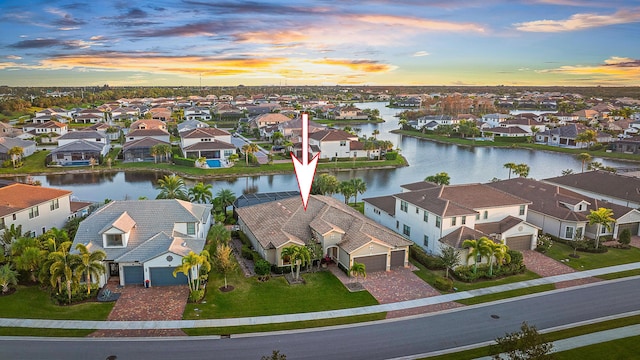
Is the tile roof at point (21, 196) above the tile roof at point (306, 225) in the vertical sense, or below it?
above

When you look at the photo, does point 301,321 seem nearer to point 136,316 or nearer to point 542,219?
point 136,316

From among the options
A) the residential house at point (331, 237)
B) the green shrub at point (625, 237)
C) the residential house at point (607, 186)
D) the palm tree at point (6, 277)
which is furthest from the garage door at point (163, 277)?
the residential house at point (607, 186)

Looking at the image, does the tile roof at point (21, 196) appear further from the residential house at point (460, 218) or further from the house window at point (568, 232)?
the house window at point (568, 232)

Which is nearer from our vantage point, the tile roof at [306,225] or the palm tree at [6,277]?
the palm tree at [6,277]

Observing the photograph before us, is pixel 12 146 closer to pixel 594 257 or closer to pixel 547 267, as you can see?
pixel 547 267

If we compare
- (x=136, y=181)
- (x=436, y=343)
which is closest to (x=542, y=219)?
(x=436, y=343)

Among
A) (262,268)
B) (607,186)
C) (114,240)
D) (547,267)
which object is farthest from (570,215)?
(114,240)
